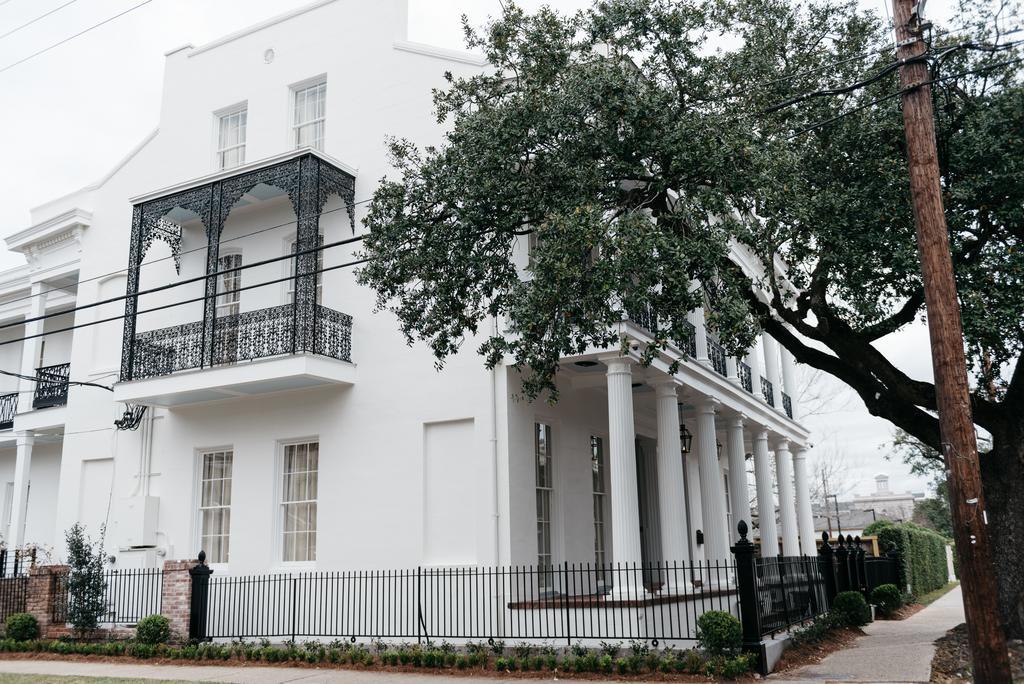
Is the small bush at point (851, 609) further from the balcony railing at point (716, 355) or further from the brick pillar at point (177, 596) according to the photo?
the brick pillar at point (177, 596)

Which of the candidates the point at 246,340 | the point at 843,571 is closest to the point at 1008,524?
the point at 843,571

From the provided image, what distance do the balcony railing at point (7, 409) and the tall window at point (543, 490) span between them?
15.8 m

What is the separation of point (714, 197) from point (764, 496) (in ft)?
46.6

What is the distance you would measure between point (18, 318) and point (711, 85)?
2280 centimetres

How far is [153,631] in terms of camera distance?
1642 centimetres

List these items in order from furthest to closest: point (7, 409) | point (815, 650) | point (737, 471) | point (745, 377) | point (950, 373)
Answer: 1. point (7, 409)
2. point (745, 377)
3. point (737, 471)
4. point (815, 650)
5. point (950, 373)

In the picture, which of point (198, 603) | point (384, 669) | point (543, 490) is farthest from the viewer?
point (543, 490)

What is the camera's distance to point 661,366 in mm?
17281

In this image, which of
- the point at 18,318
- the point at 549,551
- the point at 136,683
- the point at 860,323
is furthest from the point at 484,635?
the point at 18,318

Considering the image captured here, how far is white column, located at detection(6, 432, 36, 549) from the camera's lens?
2202 centimetres

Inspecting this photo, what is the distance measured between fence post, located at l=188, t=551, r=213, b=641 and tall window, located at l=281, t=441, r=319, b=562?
5.96ft

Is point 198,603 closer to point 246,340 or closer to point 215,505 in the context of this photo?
point 215,505

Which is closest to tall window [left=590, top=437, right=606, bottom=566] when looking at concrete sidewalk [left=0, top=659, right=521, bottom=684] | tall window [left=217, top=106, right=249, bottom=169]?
concrete sidewalk [left=0, top=659, right=521, bottom=684]

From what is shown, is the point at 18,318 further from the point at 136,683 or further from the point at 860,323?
the point at 860,323
